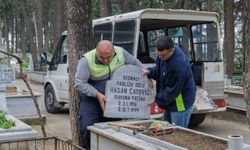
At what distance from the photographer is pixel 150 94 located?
5289 mm

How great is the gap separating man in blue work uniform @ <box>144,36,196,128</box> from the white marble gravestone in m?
0.16

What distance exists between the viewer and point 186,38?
1016 cm

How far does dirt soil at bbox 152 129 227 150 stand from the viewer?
13.0 feet

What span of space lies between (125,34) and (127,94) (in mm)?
3759

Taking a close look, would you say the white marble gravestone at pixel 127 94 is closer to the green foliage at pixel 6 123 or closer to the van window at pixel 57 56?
the green foliage at pixel 6 123

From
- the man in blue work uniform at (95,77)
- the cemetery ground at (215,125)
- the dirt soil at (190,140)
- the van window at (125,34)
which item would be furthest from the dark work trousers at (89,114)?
the cemetery ground at (215,125)

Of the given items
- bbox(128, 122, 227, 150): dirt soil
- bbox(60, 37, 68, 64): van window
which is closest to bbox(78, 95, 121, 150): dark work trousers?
bbox(128, 122, 227, 150): dirt soil

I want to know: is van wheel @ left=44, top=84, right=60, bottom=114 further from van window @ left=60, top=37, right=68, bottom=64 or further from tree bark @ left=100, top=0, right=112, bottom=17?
tree bark @ left=100, top=0, right=112, bottom=17

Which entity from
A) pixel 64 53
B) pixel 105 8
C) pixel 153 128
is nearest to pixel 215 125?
pixel 64 53

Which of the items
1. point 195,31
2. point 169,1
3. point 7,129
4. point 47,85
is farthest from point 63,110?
point 169,1

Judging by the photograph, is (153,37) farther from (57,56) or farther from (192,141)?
(192,141)

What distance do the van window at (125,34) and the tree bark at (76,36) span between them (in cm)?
240

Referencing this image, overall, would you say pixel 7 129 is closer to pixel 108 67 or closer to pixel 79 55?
pixel 79 55

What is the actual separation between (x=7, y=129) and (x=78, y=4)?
1929mm
